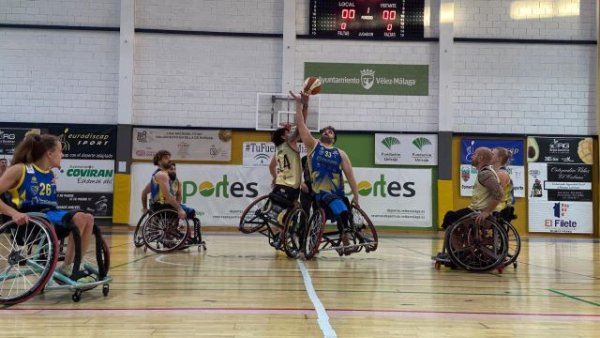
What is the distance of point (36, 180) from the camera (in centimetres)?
313

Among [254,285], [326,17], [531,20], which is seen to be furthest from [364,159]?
[254,285]

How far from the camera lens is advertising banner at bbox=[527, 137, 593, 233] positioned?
12828 millimetres

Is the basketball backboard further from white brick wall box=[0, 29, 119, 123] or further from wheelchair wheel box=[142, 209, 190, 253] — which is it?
wheelchair wheel box=[142, 209, 190, 253]

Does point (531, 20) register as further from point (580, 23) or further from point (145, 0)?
point (145, 0)

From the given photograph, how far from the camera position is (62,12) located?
13.0m

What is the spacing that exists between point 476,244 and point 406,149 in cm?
834

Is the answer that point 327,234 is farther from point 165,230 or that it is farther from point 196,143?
point 196,143

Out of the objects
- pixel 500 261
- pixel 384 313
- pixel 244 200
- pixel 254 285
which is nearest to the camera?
pixel 384 313

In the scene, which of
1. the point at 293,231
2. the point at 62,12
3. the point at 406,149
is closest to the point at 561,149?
the point at 406,149

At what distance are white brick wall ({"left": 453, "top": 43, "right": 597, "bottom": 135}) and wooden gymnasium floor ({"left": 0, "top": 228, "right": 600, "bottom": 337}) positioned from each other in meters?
8.55

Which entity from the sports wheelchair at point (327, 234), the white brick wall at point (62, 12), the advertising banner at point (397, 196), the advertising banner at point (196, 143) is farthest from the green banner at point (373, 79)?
the sports wheelchair at point (327, 234)

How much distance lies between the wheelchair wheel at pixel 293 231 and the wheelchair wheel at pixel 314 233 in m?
0.19

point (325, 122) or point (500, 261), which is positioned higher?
point (325, 122)

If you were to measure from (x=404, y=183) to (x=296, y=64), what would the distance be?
12.8ft
